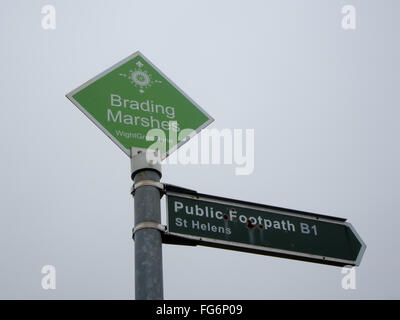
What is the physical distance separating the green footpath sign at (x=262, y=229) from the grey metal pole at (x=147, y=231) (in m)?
0.20

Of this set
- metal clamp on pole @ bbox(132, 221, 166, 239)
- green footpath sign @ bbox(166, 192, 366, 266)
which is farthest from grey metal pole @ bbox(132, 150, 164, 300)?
green footpath sign @ bbox(166, 192, 366, 266)

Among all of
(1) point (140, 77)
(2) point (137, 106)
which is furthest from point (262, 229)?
(1) point (140, 77)

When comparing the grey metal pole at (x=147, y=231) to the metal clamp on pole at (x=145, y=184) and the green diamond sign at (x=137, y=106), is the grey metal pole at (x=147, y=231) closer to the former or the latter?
the metal clamp on pole at (x=145, y=184)

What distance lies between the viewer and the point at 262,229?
468cm

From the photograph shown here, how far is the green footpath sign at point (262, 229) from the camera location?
438 cm

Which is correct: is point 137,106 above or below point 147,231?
above

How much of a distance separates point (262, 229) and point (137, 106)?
1.13 m

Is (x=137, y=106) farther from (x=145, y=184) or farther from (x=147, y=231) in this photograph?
(x=147, y=231)

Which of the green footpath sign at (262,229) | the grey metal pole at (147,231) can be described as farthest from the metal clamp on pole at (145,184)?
the green footpath sign at (262,229)
